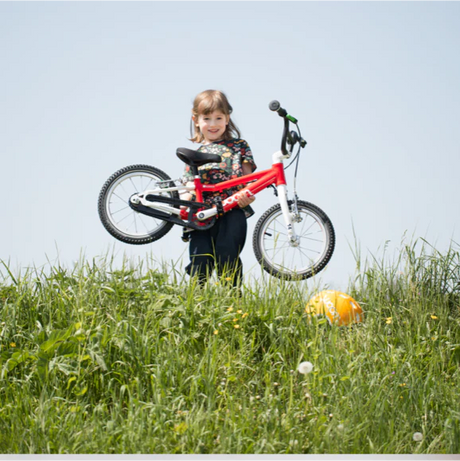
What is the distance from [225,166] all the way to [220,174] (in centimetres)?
12

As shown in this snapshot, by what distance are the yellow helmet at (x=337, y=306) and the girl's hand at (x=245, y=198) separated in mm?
1178

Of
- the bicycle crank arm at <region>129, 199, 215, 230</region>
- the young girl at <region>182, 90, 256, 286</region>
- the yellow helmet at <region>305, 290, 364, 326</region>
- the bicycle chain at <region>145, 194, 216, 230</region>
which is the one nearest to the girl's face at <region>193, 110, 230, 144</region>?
the young girl at <region>182, 90, 256, 286</region>

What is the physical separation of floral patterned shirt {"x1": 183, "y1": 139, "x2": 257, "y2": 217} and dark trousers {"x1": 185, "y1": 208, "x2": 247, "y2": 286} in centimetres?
23

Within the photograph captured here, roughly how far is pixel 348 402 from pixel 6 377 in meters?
2.45

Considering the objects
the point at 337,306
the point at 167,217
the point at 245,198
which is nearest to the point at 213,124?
the point at 245,198

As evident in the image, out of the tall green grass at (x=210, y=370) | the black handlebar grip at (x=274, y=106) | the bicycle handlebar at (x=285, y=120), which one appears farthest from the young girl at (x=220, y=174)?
the tall green grass at (x=210, y=370)

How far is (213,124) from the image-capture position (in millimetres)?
6023

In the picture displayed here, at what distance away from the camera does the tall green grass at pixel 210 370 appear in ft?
11.1

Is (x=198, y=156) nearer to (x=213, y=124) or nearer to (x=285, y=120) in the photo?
(x=213, y=124)

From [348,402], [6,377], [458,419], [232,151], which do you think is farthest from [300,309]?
[6,377]

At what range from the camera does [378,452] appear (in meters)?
3.38

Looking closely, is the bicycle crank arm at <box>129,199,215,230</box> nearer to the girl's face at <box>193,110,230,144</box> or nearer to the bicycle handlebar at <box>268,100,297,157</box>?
the girl's face at <box>193,110,230,144</box>

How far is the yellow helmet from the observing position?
4.86 m

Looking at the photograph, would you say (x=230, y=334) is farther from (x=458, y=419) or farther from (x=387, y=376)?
(x=458, y=419)
